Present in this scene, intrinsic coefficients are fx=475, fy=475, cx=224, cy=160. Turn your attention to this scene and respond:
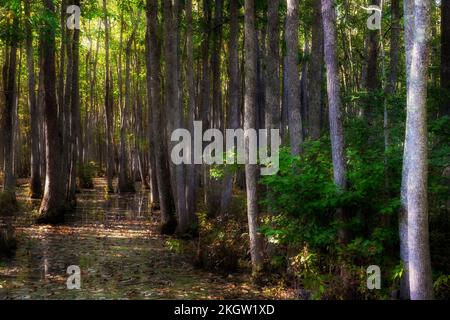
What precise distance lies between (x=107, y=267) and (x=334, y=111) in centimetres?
566

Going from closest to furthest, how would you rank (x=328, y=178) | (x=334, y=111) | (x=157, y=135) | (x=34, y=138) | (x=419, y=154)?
1. (x=419, y=154)
2. (x=334, y=111)
3. (x=328, y=178)
4. (x=157, y=135)
5. (x=34, y=138)

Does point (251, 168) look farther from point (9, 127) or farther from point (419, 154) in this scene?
point (9, 127)

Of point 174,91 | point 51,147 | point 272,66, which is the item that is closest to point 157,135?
point 174,91

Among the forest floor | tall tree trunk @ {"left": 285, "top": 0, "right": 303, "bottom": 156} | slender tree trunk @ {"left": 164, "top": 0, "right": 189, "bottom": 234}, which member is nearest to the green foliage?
the forest floor

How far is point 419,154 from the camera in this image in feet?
18.1

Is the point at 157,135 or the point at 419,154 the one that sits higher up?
the point at 157,135

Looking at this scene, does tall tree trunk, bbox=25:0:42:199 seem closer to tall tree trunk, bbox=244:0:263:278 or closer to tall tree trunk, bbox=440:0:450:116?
tall tree trunk, bbox=244:0:263:278

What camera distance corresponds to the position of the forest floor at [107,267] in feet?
26.9

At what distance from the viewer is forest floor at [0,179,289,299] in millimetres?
8188

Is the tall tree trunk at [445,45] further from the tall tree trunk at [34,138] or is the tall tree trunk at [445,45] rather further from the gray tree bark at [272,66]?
the tall tree trunk at [34,138]

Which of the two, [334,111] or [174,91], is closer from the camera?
[334,111]

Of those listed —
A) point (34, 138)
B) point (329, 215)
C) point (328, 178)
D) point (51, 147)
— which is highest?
point (34, 138)

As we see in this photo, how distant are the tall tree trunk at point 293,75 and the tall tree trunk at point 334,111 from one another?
1.39 metres

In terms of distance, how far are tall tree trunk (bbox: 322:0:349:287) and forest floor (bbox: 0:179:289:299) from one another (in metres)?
2.17
